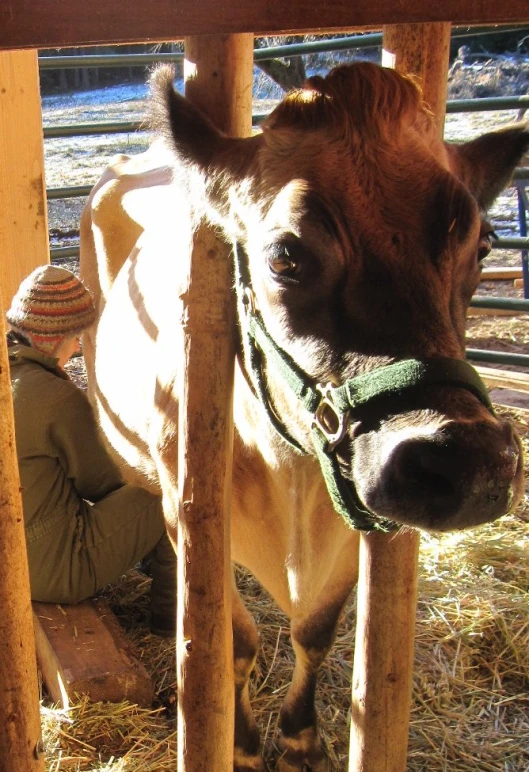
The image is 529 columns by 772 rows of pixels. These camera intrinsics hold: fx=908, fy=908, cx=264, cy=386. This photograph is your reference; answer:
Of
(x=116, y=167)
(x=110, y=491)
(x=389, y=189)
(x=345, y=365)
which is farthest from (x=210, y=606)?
(x=116, y=167)

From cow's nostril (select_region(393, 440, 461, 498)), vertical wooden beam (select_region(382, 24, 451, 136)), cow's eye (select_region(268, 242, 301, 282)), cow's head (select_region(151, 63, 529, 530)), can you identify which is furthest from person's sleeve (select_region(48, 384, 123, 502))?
cow's nostril (select_region(393, 440, 461, 498))

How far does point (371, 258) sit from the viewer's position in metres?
1.65

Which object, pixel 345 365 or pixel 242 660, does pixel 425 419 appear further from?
pixel 242 660

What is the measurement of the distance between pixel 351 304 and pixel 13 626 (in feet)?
3.00

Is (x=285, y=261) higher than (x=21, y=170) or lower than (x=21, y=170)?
lower

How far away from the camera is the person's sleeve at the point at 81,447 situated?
131 inches

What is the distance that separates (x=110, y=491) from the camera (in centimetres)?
362

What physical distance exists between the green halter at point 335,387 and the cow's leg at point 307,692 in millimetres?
970

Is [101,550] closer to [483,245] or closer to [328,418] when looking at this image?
[328,418]

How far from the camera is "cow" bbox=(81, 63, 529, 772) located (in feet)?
4.91

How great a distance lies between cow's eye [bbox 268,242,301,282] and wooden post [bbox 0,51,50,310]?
3.10 metres

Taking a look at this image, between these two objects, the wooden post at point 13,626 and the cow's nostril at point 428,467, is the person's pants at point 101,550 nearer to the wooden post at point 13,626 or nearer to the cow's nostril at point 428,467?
the wooden post at point 13,626

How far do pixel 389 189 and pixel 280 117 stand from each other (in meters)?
0.36

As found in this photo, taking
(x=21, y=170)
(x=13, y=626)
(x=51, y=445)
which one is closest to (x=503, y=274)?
(x=21, y=170)
